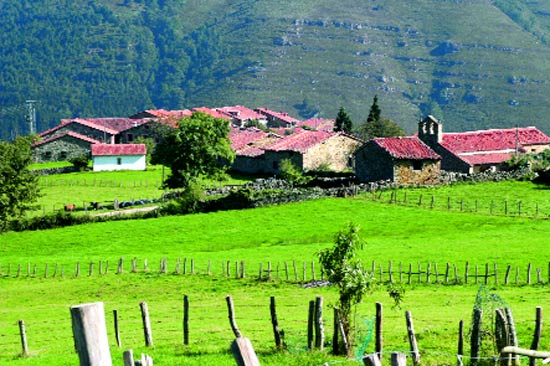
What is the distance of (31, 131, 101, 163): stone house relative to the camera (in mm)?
131750

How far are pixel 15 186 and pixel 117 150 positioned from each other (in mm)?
40125

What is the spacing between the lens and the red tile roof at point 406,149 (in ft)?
290

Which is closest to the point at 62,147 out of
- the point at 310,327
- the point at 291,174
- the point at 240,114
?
the point at 291,174

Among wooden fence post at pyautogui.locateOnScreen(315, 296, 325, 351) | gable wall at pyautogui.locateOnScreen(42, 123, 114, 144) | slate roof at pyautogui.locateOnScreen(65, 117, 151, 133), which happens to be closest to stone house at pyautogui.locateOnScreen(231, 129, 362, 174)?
gable wall at pyautogui.locateOnScreen(42, 123, 114, 144)

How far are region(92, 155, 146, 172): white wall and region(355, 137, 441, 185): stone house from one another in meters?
37.5

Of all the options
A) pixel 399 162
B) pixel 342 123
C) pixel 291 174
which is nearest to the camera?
pixel 399 162

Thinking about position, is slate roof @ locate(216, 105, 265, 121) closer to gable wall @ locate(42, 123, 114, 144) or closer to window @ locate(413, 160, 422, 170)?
gable wall @ locate(42, 123, 114, 144)

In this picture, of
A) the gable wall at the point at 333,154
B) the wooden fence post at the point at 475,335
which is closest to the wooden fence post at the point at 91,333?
the wooden fence post at the point at 475,335

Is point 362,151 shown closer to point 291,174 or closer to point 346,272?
point 291,174

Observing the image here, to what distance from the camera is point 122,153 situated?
120 meters

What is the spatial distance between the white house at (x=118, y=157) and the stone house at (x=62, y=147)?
11157mm

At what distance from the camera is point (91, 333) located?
13805 millimetres

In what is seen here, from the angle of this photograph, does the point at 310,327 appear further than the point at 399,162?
No

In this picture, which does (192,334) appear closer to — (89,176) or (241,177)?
(241,177)
